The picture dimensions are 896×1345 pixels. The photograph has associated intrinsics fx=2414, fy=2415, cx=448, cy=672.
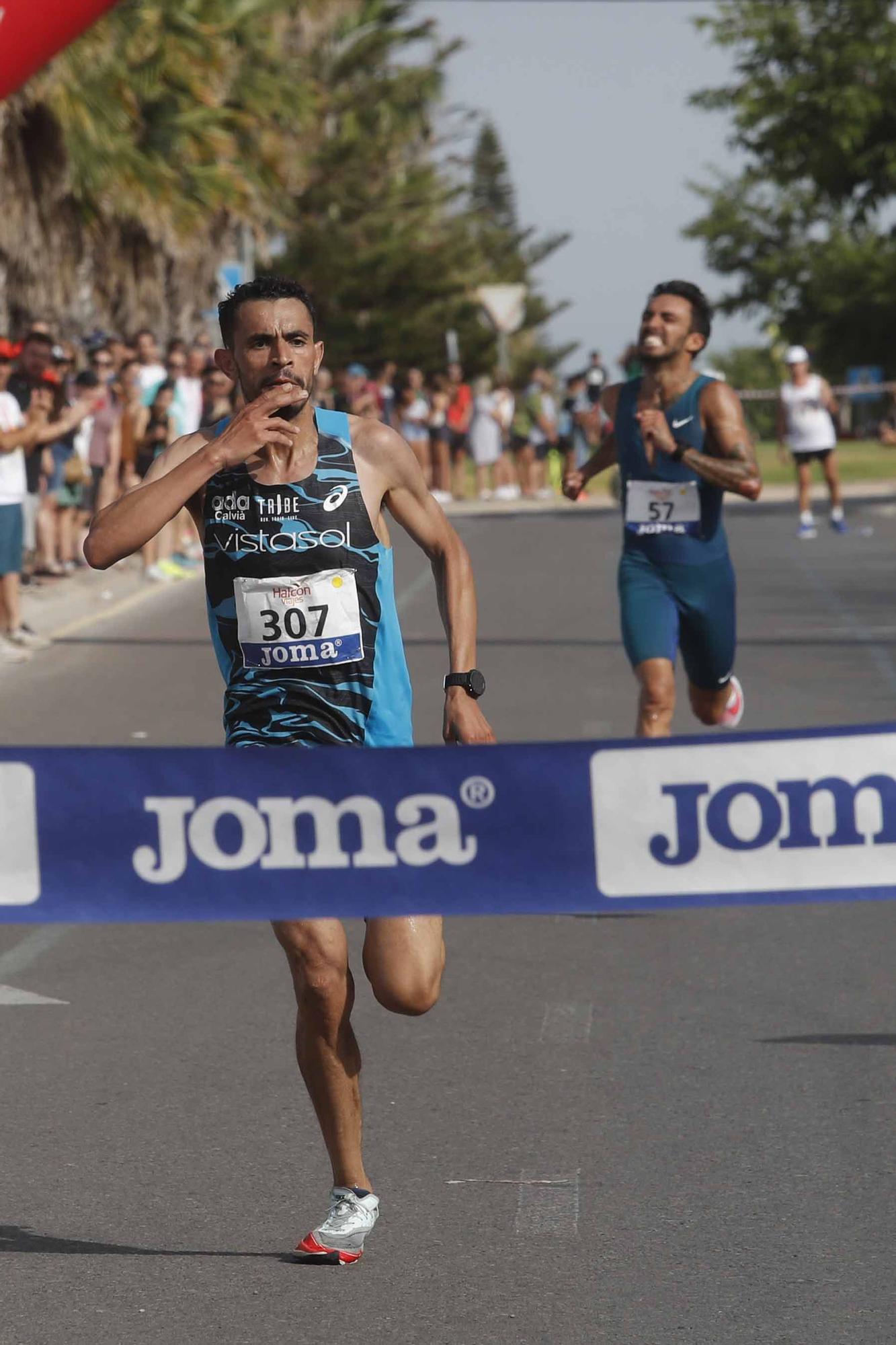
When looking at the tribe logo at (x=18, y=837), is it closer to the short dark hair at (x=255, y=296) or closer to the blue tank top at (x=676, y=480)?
the short dark hair at (x=255, y=296)

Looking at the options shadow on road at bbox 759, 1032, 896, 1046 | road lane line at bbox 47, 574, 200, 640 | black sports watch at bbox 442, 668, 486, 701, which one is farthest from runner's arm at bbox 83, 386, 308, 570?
road lane line at bbox 47, 574, 200, 640

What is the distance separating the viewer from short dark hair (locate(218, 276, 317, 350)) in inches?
187

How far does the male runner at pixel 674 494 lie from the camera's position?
8.35 m

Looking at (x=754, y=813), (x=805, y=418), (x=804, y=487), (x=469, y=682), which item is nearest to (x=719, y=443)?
(x=469, y=682)

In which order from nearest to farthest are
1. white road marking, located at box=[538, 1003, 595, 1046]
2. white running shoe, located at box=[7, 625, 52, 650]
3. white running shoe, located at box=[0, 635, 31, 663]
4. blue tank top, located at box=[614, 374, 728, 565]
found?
white road marking, located at box=[538, 1003, 595, 1046], blue tank top, located at box=[614, 374, 728, 565], white running shoe, located at box=[0, 635, 31, 663], white running shoe, located at box=[7, 625, 52, 650]

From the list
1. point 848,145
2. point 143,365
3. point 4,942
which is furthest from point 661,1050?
point 848,145

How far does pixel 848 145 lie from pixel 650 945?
27799 millimetres

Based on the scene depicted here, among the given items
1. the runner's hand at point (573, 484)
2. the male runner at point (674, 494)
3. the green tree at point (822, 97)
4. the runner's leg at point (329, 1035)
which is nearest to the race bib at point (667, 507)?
the male runner at point (674, 494)

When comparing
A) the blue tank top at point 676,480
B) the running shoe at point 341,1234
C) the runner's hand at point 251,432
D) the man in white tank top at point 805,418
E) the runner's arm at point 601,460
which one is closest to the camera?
the runner's hand at point 251,432

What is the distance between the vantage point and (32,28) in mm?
8953

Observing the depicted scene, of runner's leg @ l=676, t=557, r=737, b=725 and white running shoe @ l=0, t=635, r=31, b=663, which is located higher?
runner's leg @ l=676, t=557, r=737, b=725

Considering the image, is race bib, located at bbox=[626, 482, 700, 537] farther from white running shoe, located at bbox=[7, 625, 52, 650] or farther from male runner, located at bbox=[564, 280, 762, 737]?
white running shoe, located at bbox=[7, 625, 52, 650]

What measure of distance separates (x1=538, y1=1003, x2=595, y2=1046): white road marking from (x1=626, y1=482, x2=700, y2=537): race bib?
2319 millimetres

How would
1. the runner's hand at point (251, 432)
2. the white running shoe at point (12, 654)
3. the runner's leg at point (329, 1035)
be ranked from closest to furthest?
the runner's hand at point (251, 432)
the runner's leg at point (329, 1035)
the white running shoe at point (12, 654)
